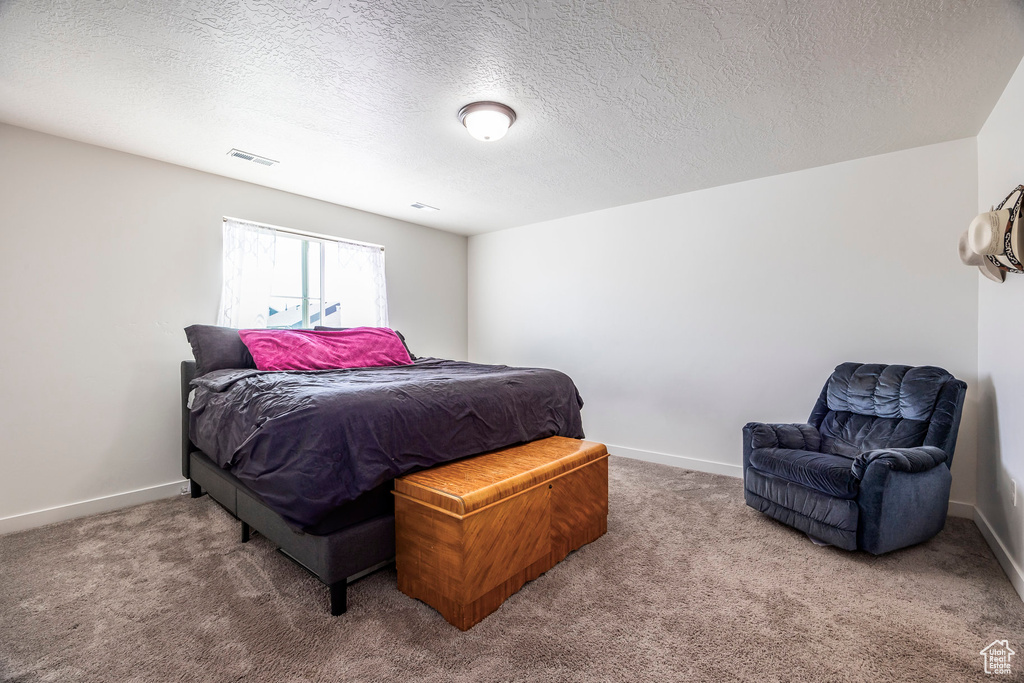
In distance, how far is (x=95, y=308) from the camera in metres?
2.92

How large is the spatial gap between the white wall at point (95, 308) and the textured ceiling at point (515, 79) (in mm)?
246

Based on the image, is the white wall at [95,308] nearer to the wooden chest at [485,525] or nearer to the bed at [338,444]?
the bed at [338,444]

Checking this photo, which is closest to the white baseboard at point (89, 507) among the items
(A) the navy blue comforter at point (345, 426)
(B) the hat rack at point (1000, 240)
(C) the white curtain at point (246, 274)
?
(A) the navy blue comforter at point (345, 426)

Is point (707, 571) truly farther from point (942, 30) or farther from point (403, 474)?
point (942, 30)

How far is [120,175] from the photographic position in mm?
3021

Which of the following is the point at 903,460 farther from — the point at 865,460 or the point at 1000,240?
the point at 1000,240

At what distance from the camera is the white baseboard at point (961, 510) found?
275 centimetres

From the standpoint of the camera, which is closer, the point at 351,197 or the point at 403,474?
the point at 403,474

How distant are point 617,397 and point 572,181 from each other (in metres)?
2.06

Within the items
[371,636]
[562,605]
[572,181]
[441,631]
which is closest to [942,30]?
[572,181]

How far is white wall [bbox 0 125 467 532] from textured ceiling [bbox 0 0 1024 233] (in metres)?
0.25

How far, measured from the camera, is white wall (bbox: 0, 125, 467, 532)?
2.66 meters

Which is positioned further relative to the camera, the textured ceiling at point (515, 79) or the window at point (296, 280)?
the window at point (296, 280)

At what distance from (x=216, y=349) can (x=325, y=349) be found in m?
0.71
